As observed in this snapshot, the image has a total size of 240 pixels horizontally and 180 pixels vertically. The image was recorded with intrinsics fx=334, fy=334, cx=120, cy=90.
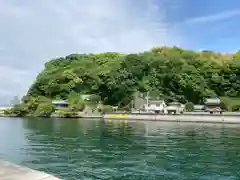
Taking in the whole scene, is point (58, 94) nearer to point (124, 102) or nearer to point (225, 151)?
point (124, 102)

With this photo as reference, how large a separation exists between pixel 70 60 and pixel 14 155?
10140 cm

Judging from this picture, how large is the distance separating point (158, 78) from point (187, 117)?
27463 millimetres

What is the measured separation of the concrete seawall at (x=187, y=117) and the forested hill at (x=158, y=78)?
13.7 m

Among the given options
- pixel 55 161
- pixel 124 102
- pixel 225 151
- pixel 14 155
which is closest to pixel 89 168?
pixel 55 161

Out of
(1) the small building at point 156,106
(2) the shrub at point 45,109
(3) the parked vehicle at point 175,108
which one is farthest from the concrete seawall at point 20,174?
(2) the shrub at point 45,109

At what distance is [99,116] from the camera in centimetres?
7919

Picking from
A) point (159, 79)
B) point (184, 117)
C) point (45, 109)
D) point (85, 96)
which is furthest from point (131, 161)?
point (85, 96)

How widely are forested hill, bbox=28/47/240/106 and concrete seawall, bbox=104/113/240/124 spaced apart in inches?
540

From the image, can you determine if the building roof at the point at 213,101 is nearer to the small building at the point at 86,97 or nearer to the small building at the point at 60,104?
the small building at the point at 86,97

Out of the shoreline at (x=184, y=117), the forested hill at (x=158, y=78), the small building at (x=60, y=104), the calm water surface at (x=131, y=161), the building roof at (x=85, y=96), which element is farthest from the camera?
the small building at (x=60, y=104)

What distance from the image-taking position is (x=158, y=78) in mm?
90750

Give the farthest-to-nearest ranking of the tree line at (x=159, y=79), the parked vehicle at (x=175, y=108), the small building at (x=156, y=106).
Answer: the tree line at (x=159, y=79) → the small building at (x=156, y=106) → the parked vehicle at (x=175, y=108)

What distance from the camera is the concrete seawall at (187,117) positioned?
60.4 metres

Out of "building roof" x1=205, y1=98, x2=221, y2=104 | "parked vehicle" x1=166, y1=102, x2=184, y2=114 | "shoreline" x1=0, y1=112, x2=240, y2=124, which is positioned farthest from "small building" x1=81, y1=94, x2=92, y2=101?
"building roof" x1=205, y1=98, x2=221, y2=104
